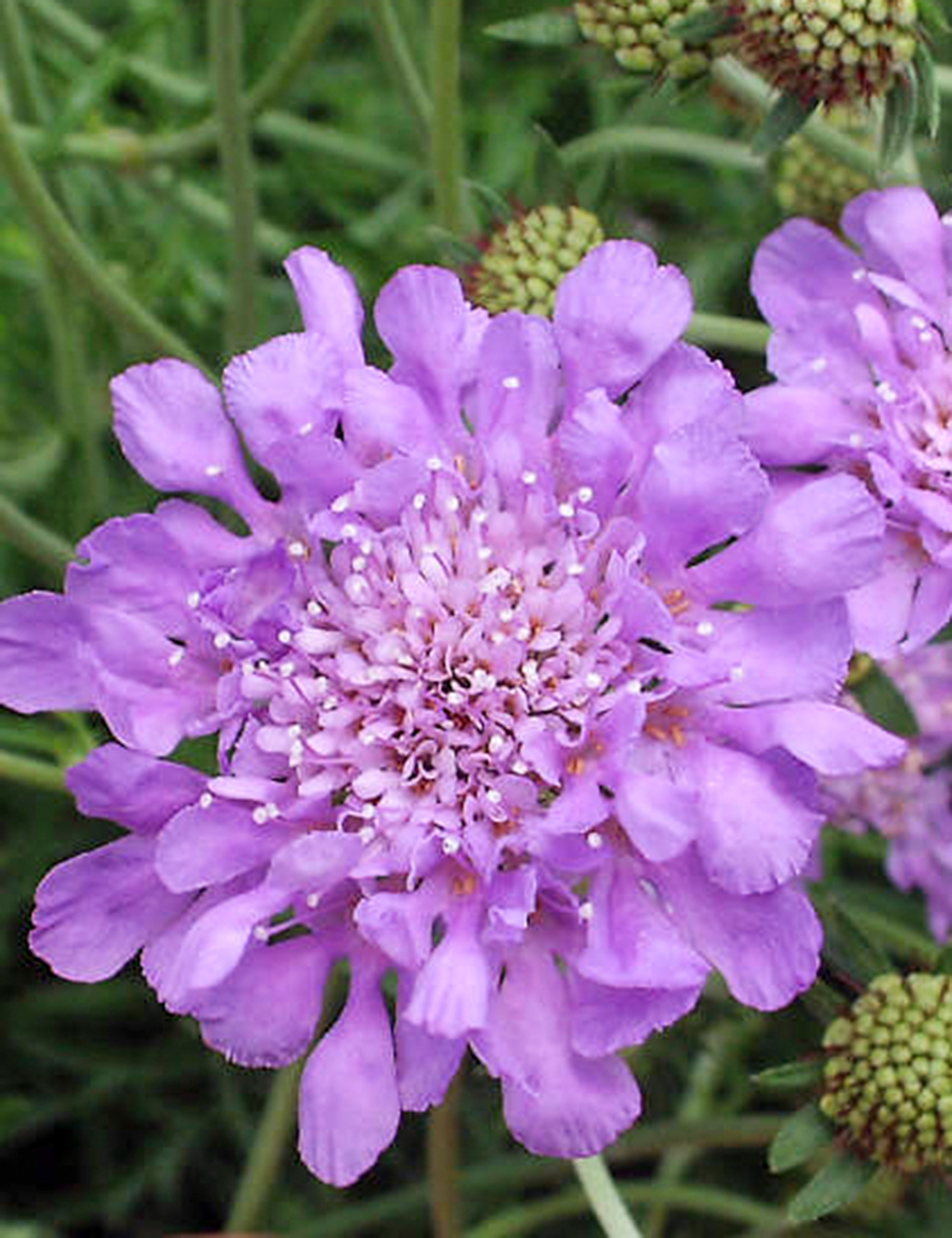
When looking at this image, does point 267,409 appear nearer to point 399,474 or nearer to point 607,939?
point 399,474

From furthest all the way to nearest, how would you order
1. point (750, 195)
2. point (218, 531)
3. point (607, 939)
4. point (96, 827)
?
1. point (750, 195)
2. point (96, 827)
3. point (218, 531)
4. point (607, 939)

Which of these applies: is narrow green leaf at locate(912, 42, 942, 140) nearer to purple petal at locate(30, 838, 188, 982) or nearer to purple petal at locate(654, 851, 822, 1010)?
purple petal at locate(654, 851, 822, 1010)

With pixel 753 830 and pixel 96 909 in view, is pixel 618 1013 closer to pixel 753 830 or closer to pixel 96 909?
pixel 753 830

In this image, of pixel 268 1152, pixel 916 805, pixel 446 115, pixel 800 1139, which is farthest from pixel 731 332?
pixel 268 1152

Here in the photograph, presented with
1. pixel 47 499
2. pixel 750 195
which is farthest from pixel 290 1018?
pixel 750 195

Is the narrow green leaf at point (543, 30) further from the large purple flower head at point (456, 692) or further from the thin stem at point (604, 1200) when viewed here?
the thin stem at point (604, 1200)
